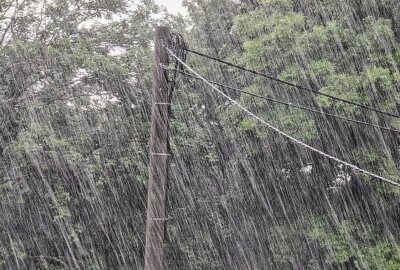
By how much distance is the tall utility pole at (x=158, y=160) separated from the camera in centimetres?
462

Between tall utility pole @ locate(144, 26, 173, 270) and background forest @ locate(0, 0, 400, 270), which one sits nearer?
tall utility pole @ locate(144, 26, 173, 270)

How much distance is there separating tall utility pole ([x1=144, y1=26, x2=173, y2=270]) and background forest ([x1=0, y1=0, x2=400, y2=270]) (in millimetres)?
4612

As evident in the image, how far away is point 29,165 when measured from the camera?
32.6 feet

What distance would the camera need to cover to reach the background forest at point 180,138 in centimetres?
1009

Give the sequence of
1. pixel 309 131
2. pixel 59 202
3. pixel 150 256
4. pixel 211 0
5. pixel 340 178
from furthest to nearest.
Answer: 1. pixel 211 0
2. pixel 340 178
3. pixel 309 131
4. pixel 59 202
5. pixel 150 256

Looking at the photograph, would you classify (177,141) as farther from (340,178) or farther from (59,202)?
(340,178)

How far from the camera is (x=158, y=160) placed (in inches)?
185

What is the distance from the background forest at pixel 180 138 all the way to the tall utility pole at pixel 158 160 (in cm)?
461

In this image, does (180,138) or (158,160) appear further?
(180,138)

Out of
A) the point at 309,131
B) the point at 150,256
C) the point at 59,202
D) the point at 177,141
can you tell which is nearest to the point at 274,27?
the point at 309,131

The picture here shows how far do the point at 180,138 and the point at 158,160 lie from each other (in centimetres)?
703

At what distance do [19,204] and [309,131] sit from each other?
21.5 feet

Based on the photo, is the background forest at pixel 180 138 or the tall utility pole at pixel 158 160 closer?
the tall utility pole at pixel 158 160

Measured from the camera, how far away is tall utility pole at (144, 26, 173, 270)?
462 cm
